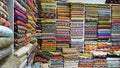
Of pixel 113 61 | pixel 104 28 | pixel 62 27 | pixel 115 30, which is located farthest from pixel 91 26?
pixel 113 61

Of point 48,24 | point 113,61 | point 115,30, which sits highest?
point 48,24

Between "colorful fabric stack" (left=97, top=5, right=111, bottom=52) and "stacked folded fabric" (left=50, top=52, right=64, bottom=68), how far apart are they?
3.36 feet

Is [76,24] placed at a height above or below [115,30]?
above

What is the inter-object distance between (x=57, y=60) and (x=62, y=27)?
757 millimetres

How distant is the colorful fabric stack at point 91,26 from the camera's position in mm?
5895

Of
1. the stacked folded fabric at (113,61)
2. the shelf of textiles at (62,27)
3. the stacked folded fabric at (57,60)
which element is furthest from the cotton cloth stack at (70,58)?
the stacked folded fabric at (113,61)

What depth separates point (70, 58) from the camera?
18.1 ft

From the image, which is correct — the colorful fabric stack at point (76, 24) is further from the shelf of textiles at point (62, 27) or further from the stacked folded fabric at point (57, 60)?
the stacked folded fabric at point (57, 60)

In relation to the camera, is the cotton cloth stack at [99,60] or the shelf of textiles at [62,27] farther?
the shelf of textiles at [62,27]

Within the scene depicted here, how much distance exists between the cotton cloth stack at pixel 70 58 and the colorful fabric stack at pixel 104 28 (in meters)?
0.75

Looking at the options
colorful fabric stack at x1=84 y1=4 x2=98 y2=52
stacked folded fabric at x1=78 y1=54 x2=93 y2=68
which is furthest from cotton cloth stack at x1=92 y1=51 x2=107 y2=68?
colorful fabric stack at x1=84 y1=4 x2=98 y2=52

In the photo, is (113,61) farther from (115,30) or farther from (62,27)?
(62,27)

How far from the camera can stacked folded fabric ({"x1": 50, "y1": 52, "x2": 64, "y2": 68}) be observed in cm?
545

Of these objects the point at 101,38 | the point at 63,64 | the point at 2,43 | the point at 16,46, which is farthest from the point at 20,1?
the point at 101,38
